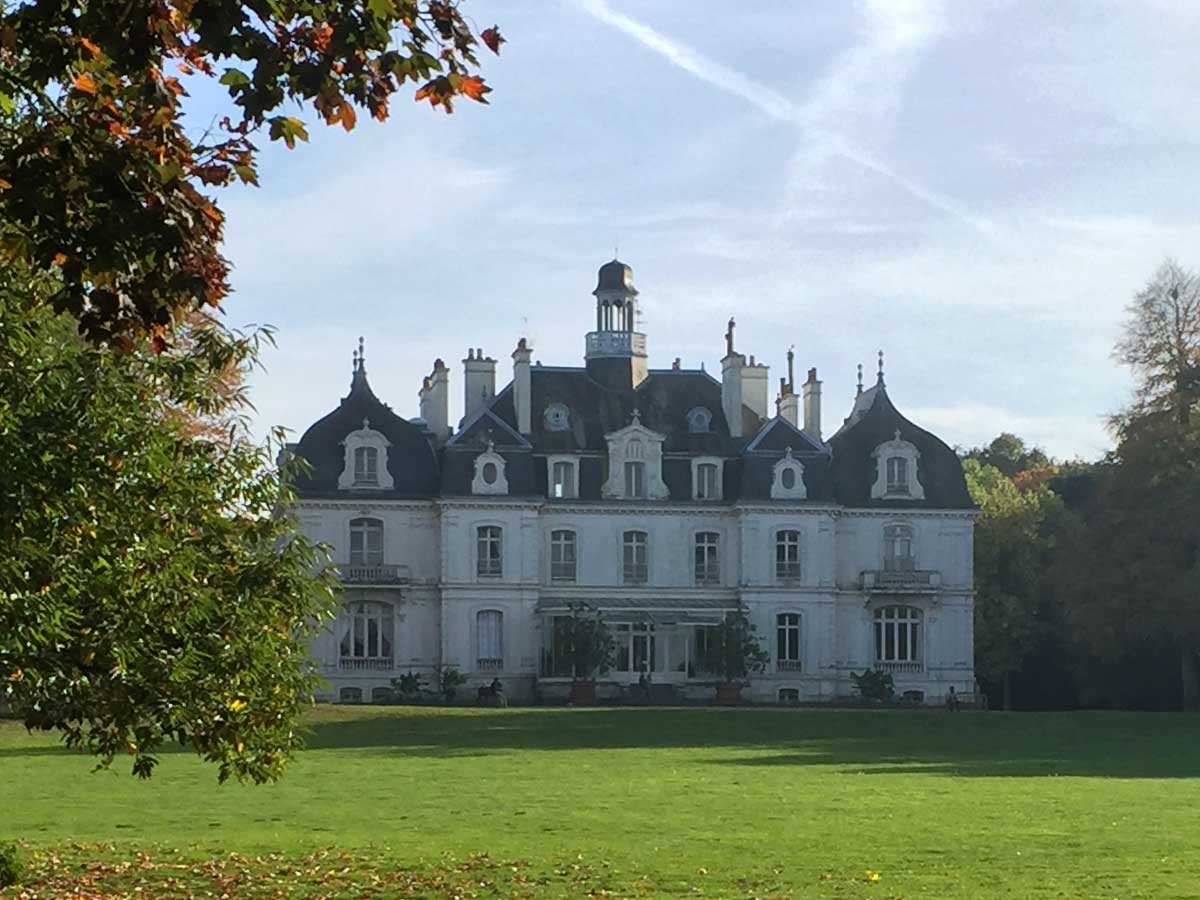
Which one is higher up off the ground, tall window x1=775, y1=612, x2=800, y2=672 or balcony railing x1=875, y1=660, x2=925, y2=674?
tall window x1=775, y1=612, x2=800, y2=672

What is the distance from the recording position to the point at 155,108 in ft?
26.3

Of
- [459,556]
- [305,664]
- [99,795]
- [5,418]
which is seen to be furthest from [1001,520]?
[5,418]

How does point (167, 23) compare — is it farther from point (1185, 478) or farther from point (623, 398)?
point (623, 398)

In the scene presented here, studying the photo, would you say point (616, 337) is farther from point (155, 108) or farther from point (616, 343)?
point (155, 108)

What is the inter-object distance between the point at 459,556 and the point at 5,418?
43788 millimetres

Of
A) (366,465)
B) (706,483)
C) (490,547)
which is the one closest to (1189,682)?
(706,483)

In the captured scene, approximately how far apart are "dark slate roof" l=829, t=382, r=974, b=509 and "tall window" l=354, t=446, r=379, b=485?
38.2 feet

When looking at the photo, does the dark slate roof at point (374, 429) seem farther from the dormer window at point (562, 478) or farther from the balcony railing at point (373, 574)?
the dormer window at point (562, 478)

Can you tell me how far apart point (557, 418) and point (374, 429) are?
4.83 meters

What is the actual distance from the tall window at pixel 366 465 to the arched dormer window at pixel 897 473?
41.4ft

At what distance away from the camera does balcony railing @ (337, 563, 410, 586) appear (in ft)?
176

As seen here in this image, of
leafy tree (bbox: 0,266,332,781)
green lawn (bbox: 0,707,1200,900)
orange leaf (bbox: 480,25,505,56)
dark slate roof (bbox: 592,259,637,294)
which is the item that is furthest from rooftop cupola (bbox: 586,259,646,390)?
orange leaf (bbox: 480,25,505,56)

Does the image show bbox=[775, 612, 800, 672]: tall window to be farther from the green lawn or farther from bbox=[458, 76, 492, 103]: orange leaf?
bbox=[458, 76, 492, 103]: orange leaf

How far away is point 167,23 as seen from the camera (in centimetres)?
768
